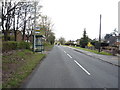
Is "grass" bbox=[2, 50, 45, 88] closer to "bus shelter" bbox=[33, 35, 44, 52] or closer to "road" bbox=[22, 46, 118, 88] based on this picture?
"road" bbox=[22, 46, 118, 88]

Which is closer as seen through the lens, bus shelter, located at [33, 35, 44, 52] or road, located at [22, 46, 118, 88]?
road, located at [22, 46, 118, 88]

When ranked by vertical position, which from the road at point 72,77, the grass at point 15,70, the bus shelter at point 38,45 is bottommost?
the road at point 72,77

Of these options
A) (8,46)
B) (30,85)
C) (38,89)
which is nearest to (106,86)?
(38,89)

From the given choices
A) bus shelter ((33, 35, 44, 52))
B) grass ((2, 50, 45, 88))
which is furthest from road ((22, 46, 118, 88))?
bus shelter ((33, 35, 44, 52))

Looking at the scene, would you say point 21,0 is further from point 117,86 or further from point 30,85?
point 117,86

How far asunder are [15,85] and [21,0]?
1556cm

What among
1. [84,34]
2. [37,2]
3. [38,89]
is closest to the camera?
[38,89]

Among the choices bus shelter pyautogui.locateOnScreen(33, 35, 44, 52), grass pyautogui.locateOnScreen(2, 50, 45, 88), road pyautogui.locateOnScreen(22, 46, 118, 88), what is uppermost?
bus shelter pyautogui.locateOnScreen(33, 35, 44, 52)

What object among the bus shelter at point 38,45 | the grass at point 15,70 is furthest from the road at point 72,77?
the bus shelter at point 38,45

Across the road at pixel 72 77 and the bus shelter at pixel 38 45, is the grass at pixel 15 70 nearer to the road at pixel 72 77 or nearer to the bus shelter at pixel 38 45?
the road at pixel 72 77

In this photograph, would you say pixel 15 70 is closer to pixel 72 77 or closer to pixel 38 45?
pixel 72 77

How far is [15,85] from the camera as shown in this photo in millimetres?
5305

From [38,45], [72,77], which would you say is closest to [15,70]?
Answer: [72,77]

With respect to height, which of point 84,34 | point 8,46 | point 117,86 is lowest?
point 117,86
